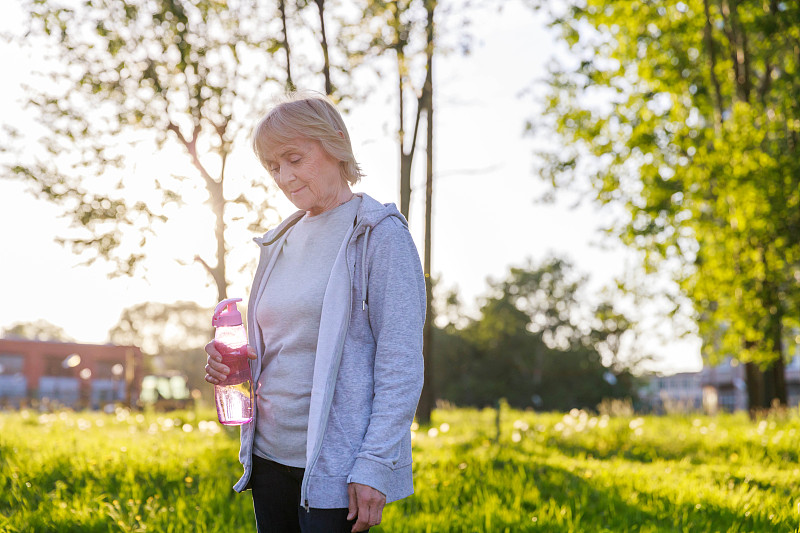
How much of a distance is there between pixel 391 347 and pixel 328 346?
179 millimetres

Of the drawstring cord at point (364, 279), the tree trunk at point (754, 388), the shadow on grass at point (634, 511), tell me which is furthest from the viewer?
the tree trunk at point (754, 388)

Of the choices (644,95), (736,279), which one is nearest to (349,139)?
(736,279)

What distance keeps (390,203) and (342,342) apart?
47 centimetres

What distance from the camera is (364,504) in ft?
6.59

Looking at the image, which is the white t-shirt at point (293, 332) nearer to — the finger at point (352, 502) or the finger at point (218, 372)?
the finger at point (218, 372)

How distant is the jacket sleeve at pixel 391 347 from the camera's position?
6.63 ft

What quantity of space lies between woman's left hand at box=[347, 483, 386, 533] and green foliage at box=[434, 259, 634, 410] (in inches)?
1889

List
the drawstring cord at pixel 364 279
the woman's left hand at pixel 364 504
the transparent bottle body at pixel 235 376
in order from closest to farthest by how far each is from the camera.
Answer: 1. the woman's left hand at pixel 364 504
2. the drawstring cord at pixel 364 279
3. the transparent bottle body at pixel 235 376

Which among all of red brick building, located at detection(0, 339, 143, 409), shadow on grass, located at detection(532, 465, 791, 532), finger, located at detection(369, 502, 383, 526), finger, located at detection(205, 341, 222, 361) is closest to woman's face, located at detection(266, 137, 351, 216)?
finger, located at detection(205, 341, 222, 361)

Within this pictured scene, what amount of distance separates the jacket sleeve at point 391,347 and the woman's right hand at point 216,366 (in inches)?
16.8

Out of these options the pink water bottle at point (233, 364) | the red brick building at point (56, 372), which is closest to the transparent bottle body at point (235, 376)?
the pink water bottle at point (233, 364)

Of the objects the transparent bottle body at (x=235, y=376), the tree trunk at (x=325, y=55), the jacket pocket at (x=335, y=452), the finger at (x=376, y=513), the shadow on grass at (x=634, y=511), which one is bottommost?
the shadow on grass at (x=634, y=511)

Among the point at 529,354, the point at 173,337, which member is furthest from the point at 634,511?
the point at 173,337

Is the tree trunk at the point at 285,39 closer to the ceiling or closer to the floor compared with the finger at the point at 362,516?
closer to the ceiling
